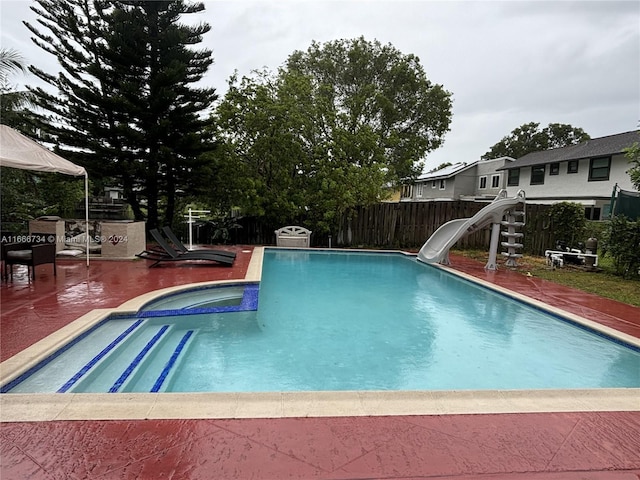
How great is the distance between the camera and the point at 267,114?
42.4 ft

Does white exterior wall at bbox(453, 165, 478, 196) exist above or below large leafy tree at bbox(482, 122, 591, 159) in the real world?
below

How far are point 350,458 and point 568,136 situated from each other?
164 ft

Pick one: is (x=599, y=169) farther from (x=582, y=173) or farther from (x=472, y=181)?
(x=472, y=181)

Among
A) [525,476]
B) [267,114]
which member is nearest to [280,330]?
[525,476]

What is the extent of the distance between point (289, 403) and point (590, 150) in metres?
23.0

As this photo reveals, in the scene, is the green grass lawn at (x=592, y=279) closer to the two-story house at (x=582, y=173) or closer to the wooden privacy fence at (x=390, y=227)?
the wooden privacy fence at (x=390, y=227)

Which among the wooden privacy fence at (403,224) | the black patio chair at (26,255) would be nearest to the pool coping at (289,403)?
the black patio chair at (26,255)

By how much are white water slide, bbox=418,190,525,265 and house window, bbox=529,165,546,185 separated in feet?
48.8

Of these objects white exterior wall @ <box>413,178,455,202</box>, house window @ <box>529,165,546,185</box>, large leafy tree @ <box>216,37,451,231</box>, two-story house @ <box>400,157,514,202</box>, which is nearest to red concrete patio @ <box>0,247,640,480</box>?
large leafy tree @ <box>216,37,451,231</box>

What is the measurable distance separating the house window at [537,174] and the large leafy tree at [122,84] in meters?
19.8

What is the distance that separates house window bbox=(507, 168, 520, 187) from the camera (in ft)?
80.1

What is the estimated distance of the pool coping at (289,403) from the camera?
2.45 m

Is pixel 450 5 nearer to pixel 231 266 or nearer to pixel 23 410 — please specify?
pixel 231 266

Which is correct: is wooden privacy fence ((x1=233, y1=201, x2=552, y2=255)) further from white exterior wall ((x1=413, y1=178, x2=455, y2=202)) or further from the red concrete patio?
white exterior wall ((x1=413, y1=178, x2=455, y2=202))
